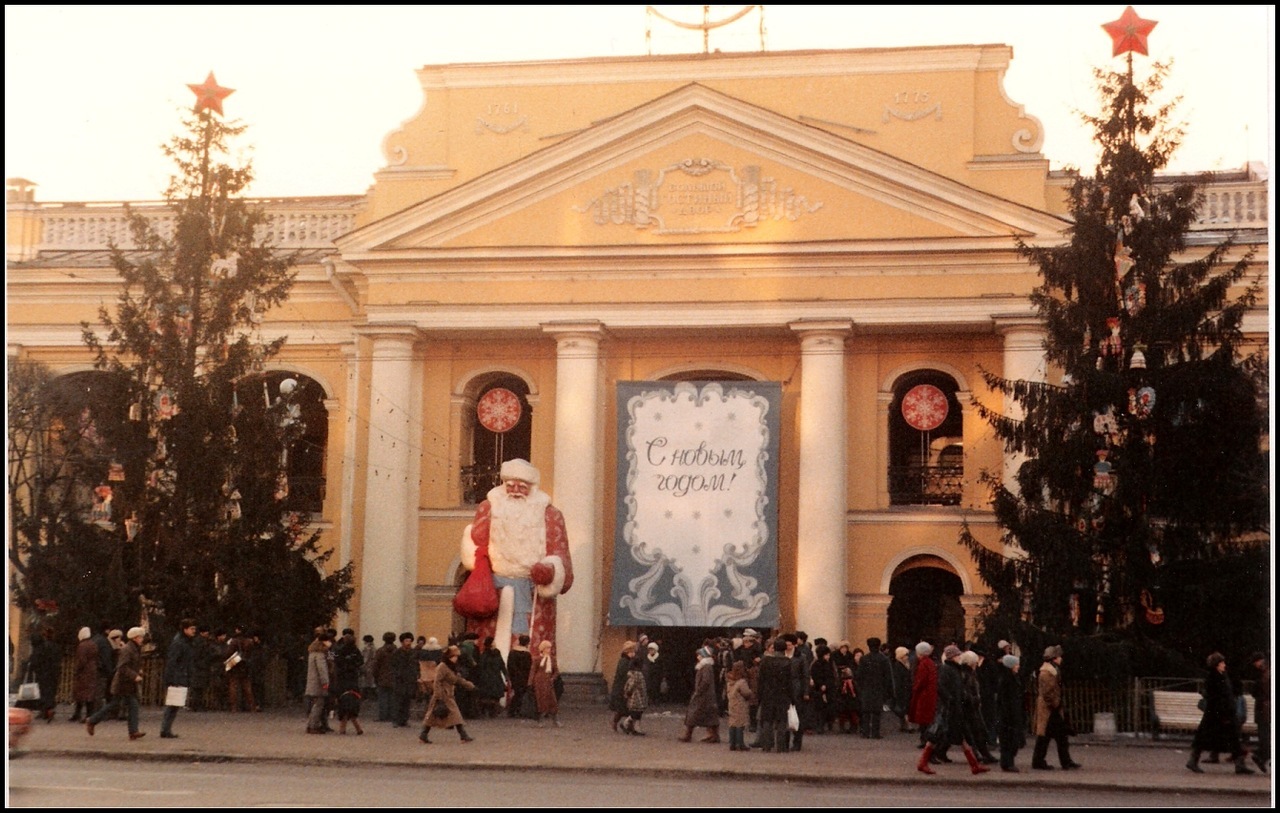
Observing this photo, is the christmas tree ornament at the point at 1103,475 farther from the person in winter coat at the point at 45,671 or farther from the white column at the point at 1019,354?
the person in winter coat at the point at 45,671

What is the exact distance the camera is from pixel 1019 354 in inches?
1334

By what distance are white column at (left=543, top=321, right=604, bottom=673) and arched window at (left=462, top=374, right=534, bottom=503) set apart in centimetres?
189

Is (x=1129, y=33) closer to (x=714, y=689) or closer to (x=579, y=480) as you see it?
(x=714, y=689)

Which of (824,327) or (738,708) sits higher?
(824,327)

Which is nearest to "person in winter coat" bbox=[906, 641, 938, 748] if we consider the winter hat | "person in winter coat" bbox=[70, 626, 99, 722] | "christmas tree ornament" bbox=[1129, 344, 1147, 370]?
"christmas tree ornament" bbox=[1129, 344, 1147, 370]

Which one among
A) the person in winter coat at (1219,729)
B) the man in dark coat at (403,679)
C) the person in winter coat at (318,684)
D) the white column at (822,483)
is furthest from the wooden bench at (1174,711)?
the person in winter coat at (318,684)

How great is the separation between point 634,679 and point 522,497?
5744 millimetres

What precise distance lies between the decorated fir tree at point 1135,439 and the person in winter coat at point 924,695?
19.8ft

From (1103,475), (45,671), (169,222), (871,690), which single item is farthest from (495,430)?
(1103,475)

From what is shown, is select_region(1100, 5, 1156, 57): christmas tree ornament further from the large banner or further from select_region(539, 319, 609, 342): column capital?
select_region(539, 319, 609, 342): column capital

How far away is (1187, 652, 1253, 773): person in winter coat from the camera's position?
20891mm

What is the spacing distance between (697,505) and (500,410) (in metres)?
5.57

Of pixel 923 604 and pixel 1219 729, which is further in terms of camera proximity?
pixel 923 604

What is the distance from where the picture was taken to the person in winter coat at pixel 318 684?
81.8 feet
